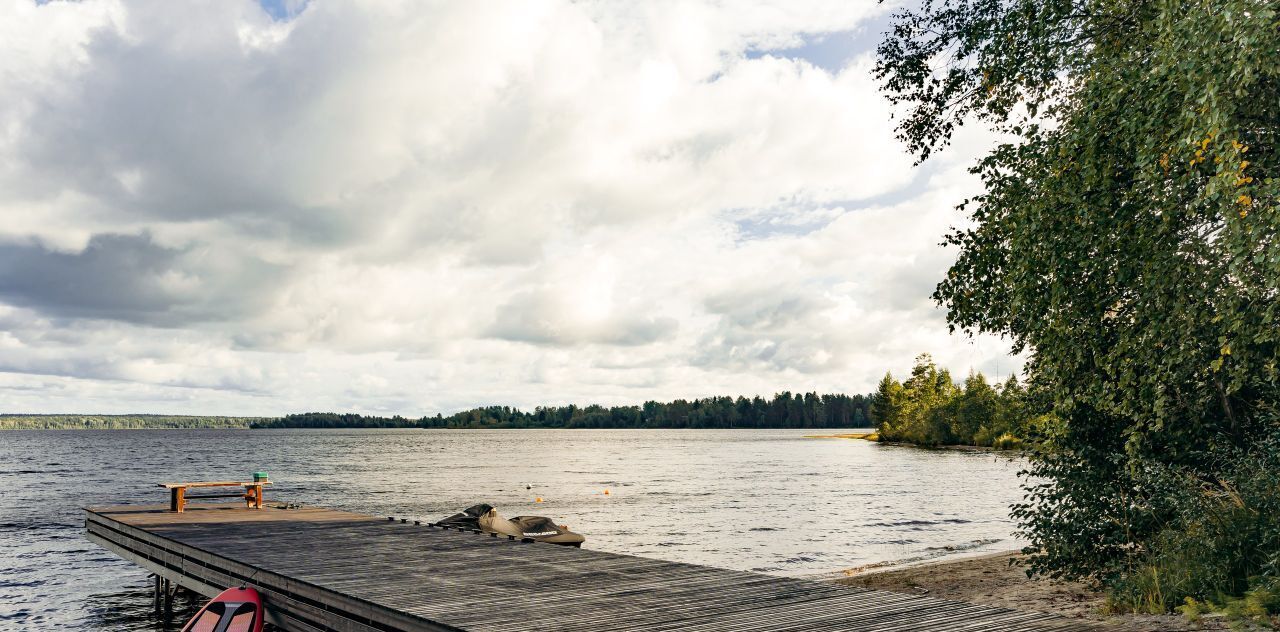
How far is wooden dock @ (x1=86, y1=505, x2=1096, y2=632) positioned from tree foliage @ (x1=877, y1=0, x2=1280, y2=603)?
3686 mm

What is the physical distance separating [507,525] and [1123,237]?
12.8 meters

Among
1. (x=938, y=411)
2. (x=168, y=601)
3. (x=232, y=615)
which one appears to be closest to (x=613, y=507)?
(x=168, y=601)

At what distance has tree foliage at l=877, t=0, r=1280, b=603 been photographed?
7.90m

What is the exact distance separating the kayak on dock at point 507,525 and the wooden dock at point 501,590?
3.65 ft

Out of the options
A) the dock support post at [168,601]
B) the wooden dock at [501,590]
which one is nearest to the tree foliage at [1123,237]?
the wooden dock at [501,590]

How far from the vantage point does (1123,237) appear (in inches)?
376

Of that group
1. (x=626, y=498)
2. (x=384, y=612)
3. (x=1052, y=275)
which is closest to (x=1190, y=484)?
(x=1052, y=275)

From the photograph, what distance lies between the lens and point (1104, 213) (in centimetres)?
969

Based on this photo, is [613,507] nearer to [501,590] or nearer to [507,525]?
[507,525]

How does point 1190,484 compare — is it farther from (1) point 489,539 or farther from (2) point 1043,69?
(1) point 489,539

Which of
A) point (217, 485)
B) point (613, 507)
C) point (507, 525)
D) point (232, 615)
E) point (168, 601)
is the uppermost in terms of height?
point (217, 485)

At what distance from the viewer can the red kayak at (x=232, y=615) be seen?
11.5m

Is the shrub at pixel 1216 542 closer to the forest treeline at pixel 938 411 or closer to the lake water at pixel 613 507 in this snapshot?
the lake water at pixel 613 507

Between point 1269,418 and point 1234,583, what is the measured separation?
216 centimetres
